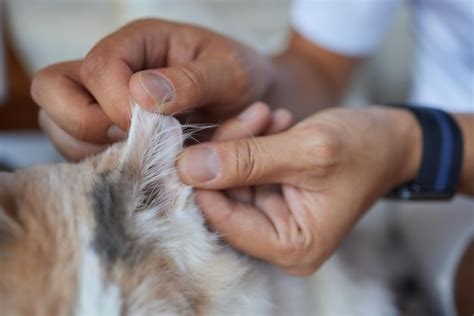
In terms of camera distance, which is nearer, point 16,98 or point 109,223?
point 109,223

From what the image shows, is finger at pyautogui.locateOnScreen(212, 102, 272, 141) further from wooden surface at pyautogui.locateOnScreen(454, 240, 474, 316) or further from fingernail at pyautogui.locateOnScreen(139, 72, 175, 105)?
wooden surface at pyautogui.locateOnScreen(454, 240, 474, 316)

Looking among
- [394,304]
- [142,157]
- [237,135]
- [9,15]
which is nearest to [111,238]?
[142,157]

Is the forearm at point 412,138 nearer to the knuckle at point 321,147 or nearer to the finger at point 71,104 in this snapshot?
the knuckle at point 321,147

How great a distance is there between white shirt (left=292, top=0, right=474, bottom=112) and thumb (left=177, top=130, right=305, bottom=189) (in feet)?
1.56

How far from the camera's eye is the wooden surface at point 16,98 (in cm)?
96

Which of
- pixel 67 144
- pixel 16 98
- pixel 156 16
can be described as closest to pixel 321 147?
pixel 67 144

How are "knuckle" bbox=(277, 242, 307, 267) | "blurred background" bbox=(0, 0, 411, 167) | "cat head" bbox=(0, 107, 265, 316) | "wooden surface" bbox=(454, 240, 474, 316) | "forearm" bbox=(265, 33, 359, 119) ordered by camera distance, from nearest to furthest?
"cat head" bbox=(0, 107, 265, 316) → "knuckle" bbox=(277, 242, 307, 267) → "wooden surface" bbox=(454, 240, 474, 316) → "forearm" bbox=(265, 33, 359, 119) → "blurred background" bbox=(0, 0, 411, 167)

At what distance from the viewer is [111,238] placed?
44 centimetres

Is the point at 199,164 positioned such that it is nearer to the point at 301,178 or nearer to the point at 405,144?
the point at 301,178

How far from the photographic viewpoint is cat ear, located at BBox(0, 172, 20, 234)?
0.41 m

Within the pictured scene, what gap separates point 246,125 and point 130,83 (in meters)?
0.16

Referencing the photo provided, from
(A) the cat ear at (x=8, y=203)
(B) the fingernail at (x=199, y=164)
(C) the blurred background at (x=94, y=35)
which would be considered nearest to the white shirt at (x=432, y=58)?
(C) the blurred background at (x=94, y=35)

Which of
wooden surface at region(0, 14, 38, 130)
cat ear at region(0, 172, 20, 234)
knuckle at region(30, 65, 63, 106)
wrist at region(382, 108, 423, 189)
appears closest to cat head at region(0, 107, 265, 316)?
cat ear at region(0, 172, 20, 234)

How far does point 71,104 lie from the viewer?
21.0 inches
